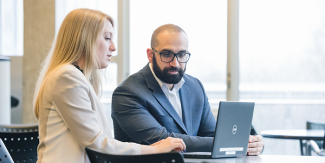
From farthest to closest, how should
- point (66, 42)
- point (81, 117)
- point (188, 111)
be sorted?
point (188, 111) < point (66, 42) < point (81, 117)

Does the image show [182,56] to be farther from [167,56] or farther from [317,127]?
[317,127]

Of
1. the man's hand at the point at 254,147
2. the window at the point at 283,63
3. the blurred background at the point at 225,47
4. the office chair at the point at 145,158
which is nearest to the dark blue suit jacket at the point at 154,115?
the man's hand at the point at 254,147

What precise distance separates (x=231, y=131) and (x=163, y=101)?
688mm

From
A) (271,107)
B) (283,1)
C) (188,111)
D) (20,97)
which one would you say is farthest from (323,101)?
(20,97)

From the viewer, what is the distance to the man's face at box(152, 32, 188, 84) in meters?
2.25

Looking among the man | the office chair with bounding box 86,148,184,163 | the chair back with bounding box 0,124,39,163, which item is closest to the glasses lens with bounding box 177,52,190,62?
the man

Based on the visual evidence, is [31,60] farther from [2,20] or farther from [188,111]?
[188,111]

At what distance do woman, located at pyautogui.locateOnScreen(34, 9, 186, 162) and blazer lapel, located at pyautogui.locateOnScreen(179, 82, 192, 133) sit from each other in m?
0.67

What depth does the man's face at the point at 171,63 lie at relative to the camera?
2.25m

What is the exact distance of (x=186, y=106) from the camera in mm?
2295

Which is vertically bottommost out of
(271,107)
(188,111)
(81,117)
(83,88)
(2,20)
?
(271,107)

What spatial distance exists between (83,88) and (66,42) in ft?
0.88

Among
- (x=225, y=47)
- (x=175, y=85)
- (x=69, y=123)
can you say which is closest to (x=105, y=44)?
(x=69, y=123)

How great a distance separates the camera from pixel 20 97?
4609 mm
